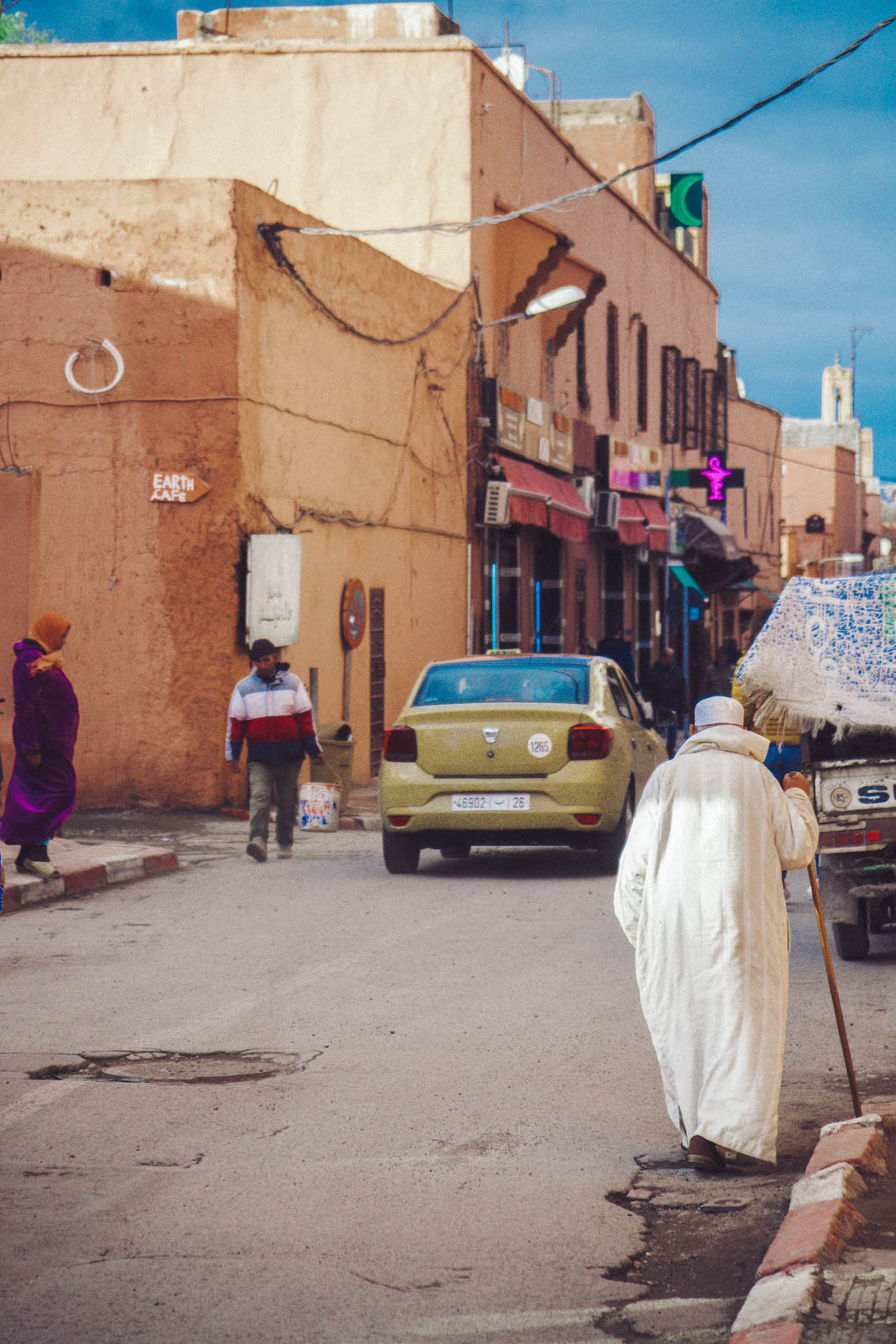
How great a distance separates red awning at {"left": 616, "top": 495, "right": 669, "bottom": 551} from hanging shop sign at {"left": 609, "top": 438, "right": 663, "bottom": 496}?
205mm

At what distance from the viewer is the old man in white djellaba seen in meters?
5.58

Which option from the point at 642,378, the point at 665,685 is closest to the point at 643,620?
the point at 642,378

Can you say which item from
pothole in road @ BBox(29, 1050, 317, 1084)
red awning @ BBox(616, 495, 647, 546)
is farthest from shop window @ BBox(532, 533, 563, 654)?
pothole in road @ BBox(29, 1050, 317, 1084)

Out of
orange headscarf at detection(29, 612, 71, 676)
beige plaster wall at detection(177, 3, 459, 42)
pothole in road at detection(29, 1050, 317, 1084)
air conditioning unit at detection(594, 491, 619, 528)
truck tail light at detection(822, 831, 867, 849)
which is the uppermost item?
beige plaster wall at detection(177, 3, 459, 42)

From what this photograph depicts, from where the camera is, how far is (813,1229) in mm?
4586

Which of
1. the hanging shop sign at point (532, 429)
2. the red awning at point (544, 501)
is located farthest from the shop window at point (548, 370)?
the red awning at point (544, 501)

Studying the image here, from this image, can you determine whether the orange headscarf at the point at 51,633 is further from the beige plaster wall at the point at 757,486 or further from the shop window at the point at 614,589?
the beige plaster wall at the point at 757,486

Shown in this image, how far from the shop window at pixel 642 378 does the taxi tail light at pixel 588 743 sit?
24603 mm

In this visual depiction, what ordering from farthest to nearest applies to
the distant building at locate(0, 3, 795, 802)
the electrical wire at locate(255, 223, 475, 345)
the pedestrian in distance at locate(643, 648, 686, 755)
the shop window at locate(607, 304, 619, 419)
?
1. the shop window at locate(607, 304, 619, 419)
2. the pedestrian in distance at locate(643, 648, 686, 755)
3. the electrical wire at locate(255, 223, 475, 345)
4. the distant building at locate(0, 3, 795, 802)

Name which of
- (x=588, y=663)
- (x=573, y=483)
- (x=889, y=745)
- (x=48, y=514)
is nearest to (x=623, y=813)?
(x=588, y=663)

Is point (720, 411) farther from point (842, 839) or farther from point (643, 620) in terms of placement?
point (842, 839)

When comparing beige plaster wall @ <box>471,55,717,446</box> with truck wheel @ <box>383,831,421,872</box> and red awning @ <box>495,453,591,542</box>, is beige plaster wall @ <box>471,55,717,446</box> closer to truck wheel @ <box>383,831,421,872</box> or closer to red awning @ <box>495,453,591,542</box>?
red awning @ <box>495,453,591,542</box>

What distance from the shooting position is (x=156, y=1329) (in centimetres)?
414

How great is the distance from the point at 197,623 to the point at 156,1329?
1340 cm
